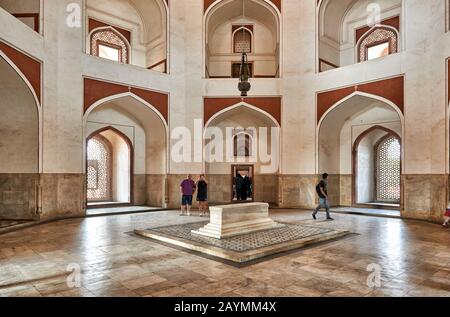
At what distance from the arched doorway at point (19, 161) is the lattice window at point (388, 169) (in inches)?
443

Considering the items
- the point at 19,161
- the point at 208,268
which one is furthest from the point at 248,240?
the point at 19,161

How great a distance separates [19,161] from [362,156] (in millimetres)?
10917

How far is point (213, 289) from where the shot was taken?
3449 mm

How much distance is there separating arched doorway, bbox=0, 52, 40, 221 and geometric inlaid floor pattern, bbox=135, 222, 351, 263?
343cm

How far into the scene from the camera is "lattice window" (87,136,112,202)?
39.4ft

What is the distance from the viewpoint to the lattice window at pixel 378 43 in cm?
1113

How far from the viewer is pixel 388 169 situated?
1205 cm

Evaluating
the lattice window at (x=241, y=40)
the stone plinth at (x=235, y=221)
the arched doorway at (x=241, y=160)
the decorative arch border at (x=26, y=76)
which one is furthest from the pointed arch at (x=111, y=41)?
the stone plinth at (x=235, y=221)

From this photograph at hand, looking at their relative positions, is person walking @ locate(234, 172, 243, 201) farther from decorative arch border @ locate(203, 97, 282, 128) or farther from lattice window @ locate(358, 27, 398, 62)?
lattice window @ locate(358, 27, 398, 62)

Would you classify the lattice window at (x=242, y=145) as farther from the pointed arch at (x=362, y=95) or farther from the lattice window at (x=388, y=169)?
the lattice window at (x=388, y=169)

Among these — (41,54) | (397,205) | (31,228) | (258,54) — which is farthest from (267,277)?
(258,54)

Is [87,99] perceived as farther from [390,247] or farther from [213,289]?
[390,247]

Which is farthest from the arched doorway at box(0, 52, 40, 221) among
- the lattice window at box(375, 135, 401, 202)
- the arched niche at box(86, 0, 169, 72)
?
the lattice window at box(375, 135, 401, 202)

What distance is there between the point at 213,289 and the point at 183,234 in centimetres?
277
